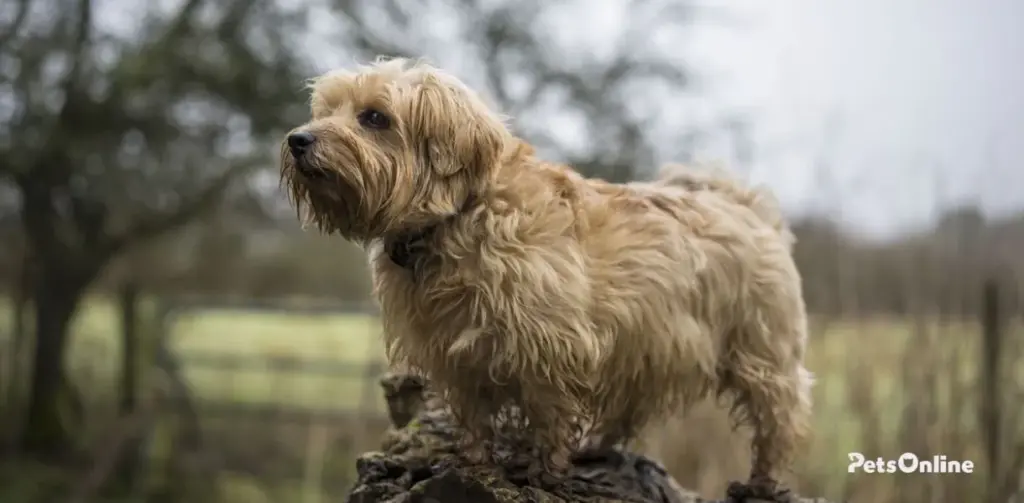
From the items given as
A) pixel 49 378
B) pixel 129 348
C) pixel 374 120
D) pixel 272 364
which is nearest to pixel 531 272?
pixel 374 120

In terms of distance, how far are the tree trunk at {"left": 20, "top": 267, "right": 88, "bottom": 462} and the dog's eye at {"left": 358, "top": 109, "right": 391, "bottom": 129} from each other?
12.0ft

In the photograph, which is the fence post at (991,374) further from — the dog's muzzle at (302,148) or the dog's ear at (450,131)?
the dog's muzzle at (302,148)

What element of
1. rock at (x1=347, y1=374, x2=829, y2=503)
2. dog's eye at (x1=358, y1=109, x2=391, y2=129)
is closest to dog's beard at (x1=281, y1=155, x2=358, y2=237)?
dog's eye at (x1=358, y1=109, x2=391, y2=129)

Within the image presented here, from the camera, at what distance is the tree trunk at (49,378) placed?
181 inches

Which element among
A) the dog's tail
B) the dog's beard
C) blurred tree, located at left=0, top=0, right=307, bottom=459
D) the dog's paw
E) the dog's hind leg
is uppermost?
blurred tree, located at left=0, top=0, right=307, bottom=459

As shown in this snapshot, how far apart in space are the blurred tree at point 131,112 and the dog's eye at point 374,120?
2.49 meters

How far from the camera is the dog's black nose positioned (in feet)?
4.87

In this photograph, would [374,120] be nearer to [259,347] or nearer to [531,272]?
[531,272]

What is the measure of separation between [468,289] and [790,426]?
3.03ft

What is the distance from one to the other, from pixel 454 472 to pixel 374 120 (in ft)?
2.39

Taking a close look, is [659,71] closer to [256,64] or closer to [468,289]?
[256,64]

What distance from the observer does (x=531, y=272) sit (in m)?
1.63

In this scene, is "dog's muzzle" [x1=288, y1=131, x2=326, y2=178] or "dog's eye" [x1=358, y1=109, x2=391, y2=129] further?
"dog's eye" [x1=358, y1=109, x2=391, y2=129]

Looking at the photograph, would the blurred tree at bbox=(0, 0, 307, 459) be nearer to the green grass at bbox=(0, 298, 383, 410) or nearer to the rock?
the green grass at bbox=(0, 298, 383, 410)
